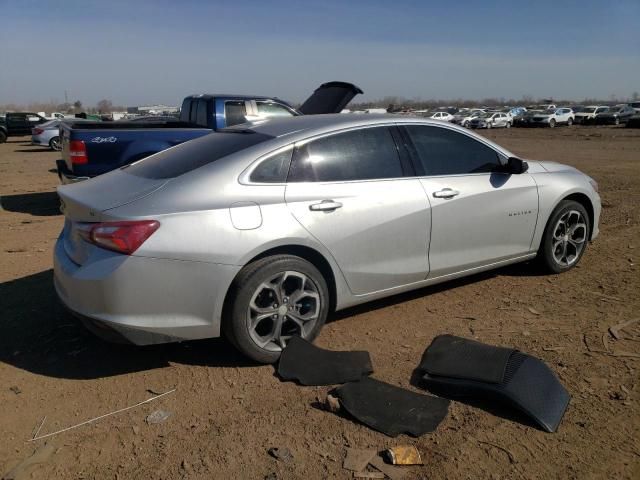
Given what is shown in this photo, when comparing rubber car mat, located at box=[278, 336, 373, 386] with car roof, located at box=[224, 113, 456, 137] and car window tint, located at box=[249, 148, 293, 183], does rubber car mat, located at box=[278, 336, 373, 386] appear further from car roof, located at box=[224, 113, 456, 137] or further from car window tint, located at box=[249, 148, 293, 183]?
car roof, located at box=[224, 113, 456, 137]

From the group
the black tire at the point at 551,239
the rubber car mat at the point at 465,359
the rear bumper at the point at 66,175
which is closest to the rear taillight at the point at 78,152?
the rear bumper at the point at 66,175

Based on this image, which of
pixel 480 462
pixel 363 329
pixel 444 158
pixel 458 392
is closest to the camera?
pixel 480 462

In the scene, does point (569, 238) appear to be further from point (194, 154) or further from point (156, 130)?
point (156, 130)

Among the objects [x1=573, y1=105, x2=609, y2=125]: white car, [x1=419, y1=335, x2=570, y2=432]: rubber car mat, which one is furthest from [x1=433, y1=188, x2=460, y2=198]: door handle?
[x1=573, y1=105, x2=609, y2=125]: white car

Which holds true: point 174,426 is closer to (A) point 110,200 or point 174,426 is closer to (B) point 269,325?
(B) point 269,325

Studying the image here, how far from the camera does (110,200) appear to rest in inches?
139

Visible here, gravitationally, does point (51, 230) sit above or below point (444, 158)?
below

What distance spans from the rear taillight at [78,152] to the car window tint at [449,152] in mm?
5464

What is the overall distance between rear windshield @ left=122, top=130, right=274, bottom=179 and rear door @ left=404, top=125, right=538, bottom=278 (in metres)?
1.33

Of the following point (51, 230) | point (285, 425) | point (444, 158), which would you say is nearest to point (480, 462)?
point (285, 425)

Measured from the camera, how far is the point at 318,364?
11.9ft

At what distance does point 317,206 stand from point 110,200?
53.4 inches

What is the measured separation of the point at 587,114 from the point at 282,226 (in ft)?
162

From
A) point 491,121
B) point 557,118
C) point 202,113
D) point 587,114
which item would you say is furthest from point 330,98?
point 587,114
